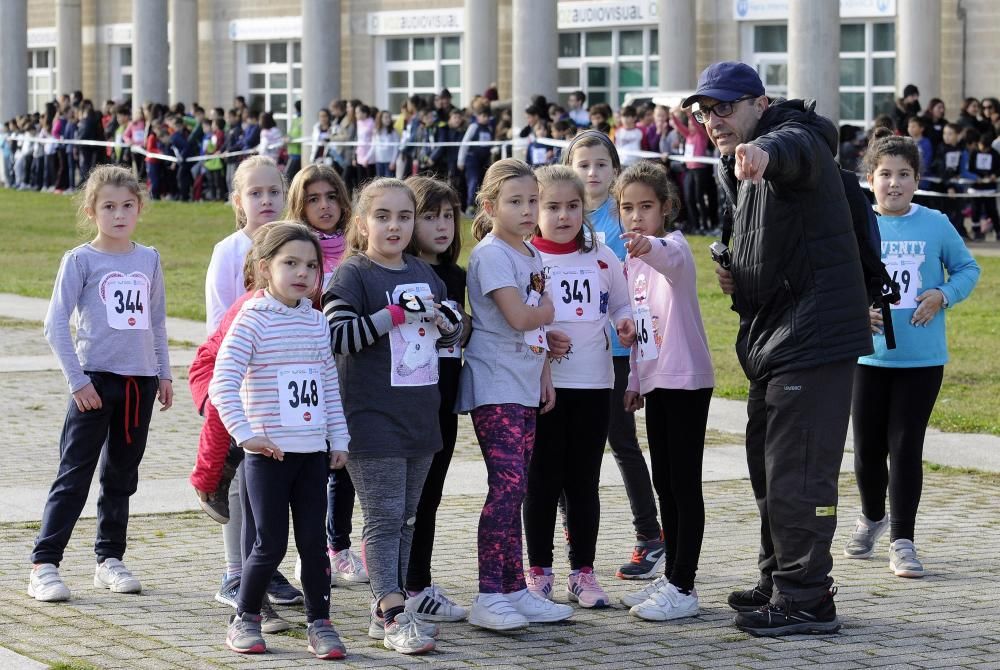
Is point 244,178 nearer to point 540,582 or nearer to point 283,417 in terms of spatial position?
point 283,417

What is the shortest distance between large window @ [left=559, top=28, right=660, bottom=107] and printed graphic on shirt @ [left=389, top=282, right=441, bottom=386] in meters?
33.6

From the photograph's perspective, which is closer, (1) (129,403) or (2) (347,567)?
(1) (129,403)

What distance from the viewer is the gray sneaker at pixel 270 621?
6.52 meters

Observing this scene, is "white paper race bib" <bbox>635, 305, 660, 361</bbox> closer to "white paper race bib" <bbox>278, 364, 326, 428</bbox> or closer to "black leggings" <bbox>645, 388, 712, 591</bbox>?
"black leggings" <bbox>645, 388, 712, 591</bbox>

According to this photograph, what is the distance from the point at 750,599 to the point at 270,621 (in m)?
1.78

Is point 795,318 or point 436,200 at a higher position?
point 436,200

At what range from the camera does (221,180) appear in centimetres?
3641

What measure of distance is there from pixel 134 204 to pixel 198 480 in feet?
4.22

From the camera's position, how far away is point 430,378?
641 centimetres

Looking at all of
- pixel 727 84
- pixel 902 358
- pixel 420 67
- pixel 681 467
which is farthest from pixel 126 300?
pixel 420 67

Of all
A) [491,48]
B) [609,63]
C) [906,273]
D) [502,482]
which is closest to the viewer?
[502,482]

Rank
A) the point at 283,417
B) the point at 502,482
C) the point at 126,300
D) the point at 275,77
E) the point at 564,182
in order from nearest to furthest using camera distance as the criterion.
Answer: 1. the point at 283,417
2. the point at 502,482
3. the point at 564,182
4. the point at 126,300
5. the point at 275,77

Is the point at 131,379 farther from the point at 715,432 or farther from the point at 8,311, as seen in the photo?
the point at 8,311

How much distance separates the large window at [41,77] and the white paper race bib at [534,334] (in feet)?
171
